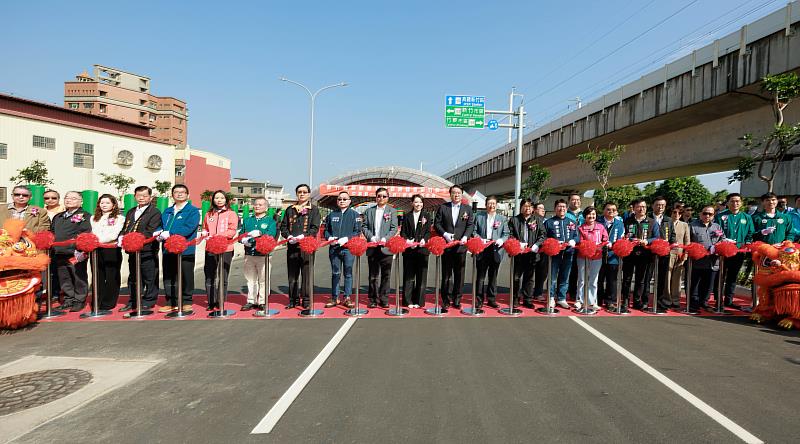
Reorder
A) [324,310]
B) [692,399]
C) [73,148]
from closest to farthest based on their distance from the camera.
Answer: [692,399]
[324,310]
[73,148]

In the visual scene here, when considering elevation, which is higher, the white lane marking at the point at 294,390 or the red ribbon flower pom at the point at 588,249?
the red ribbon flower pom at the point at 588,249

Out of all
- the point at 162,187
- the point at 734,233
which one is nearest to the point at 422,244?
the point at 734,233

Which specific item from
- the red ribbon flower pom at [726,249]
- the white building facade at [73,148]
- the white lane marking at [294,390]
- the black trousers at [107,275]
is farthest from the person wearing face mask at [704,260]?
Answer: the white building facade at [73,148]

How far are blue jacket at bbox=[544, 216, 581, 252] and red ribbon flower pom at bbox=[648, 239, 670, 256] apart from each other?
112cm

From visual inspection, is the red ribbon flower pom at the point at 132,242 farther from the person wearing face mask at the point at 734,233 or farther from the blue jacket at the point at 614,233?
the person wearing face mask at the point at 734,233

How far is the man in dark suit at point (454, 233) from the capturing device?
713 cm

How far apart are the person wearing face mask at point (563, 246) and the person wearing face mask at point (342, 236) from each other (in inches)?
131

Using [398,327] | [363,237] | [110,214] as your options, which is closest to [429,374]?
[398,327]

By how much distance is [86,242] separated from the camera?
20.6 ft

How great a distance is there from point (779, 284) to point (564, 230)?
115 inches

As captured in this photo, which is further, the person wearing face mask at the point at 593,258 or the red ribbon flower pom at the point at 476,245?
the person wearing face mask at the point at 593,258

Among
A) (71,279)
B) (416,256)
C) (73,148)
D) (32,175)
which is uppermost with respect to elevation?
(73,148)

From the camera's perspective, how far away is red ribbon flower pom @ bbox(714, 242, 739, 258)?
6852 millimetres

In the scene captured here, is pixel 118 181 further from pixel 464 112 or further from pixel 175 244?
pixel 175 244
